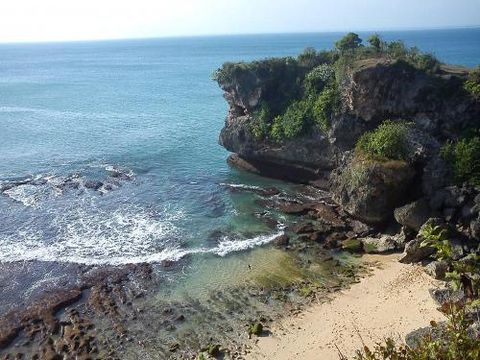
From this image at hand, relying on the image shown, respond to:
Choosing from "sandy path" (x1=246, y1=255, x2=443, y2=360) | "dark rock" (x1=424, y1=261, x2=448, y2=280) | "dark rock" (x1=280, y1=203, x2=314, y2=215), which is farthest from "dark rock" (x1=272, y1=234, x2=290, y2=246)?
"dark rock" (x1=424, y1=261, x2=448, y2=280)

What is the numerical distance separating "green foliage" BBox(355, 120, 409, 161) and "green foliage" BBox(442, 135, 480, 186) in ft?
11.2

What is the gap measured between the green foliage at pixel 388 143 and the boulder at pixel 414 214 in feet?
14.9

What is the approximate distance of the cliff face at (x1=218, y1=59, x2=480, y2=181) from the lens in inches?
1720

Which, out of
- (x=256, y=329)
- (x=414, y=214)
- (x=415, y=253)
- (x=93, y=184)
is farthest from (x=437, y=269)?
(x=93, y=184)

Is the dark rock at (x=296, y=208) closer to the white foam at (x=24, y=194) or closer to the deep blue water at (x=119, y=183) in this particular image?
the deep blue water at (x=119, y=183)

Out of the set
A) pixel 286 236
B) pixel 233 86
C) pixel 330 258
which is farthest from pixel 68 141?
pixel 330 258

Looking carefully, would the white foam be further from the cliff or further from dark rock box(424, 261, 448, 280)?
dark rock box(424, 261, 448, 280)

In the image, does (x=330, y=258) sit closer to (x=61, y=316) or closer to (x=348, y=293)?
(x=348, y=293)

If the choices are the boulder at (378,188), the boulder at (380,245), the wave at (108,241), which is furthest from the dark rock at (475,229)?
the wave at (108,241)

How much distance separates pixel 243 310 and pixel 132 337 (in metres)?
7.30

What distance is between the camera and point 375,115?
4591cm

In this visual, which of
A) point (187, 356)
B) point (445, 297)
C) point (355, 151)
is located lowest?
point (187, 356)

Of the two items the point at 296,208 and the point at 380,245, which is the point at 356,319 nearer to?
the point at 380,245

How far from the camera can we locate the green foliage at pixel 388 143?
41594 millimetres
